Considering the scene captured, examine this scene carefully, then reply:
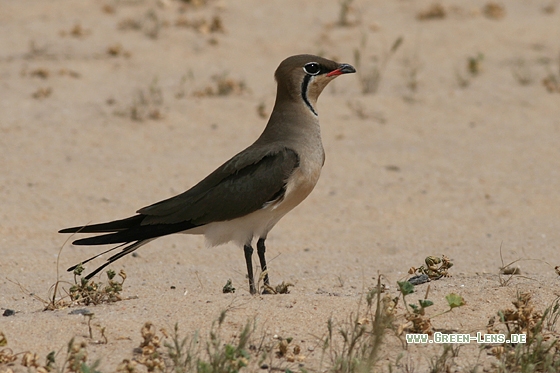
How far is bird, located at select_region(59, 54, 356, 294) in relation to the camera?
5.33m

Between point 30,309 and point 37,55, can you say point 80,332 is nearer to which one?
point 30,309

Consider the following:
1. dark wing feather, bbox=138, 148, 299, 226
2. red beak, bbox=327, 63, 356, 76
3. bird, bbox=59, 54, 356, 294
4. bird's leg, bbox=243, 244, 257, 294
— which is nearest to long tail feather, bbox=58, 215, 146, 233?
bird, bbox=59, 54, 356, 294

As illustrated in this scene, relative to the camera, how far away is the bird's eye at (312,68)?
5.90m

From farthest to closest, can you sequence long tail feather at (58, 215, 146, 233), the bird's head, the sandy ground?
the bird's head → long tail feather at (58, 215, 146, 233) → the sandy ground

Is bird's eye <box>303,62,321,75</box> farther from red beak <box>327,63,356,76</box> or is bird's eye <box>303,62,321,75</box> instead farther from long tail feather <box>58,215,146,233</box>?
long tail feather <box>58,215,146,233</box>

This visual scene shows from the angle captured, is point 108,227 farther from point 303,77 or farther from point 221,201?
point 303,77

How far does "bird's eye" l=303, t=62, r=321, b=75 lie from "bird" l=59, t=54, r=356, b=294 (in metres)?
0.38

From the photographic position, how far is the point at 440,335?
436cm

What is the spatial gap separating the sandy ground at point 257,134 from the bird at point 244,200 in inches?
16.1

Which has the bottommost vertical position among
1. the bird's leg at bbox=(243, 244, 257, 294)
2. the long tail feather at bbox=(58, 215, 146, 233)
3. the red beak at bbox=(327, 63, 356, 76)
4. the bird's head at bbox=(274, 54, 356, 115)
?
the bird's leg at bbox=(243, 244, 257, 294)

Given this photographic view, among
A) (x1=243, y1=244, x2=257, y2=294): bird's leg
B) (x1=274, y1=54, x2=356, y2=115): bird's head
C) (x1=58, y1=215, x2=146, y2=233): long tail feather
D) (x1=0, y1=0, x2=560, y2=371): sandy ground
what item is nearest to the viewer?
(x1=0, y1=0, x2=560, y2=371): sandy ground

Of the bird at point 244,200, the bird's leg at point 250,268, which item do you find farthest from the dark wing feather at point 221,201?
the bird's leg at point 250,268

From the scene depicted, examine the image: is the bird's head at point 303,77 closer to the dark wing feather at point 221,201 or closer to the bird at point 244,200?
the bird at point 244,200

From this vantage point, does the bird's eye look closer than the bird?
No
